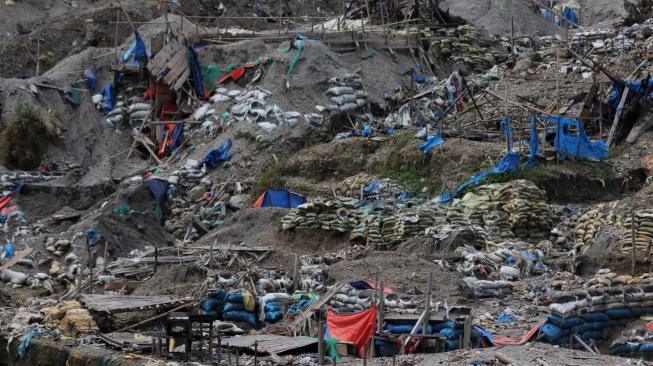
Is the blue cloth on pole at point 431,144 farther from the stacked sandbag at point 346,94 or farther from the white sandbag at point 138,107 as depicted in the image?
the white sandbag at point 138,107

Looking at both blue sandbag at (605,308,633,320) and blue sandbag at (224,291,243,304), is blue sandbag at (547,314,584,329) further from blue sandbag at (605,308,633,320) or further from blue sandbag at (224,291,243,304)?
blue sandbag at (224,291,243,304)

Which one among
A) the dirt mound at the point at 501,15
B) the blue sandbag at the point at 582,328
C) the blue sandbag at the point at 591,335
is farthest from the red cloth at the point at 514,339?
the dirt mound at the point at 501,15

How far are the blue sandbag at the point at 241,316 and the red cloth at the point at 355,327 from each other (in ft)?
7.08

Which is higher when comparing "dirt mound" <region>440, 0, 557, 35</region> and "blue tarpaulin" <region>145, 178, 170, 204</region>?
"dirt mound" <region>440, 0, 557, 35</region>

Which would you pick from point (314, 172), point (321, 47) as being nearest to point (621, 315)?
point (314, 172)

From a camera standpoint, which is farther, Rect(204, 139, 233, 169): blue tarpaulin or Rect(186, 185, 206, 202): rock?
Rect(204, 139, 233, 169): blue tarpaulin

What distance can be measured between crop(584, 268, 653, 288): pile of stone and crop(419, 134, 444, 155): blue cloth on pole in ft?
29.6

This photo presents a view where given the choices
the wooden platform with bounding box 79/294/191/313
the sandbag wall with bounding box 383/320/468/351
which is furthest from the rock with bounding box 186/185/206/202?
the sandbag wall with bounding box 383/320/468/351

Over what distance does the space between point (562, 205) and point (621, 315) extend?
350 inches

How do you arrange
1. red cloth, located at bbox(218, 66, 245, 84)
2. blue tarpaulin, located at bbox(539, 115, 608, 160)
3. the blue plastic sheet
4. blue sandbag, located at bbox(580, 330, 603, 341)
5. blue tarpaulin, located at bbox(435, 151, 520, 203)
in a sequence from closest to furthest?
blue sandbag, located at bbox(580, 330, 603, 341), the blue plastic sheet, blue tarpaulin, located at bbox(435, 151, 520, 203), blue tarpaulin, located at bbox(539, 115, 608, 160), red cloth, located at bbox(218, 66, 245, 84)

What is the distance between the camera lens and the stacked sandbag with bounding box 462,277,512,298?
837 inches

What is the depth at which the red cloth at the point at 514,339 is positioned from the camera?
1756 centimetres

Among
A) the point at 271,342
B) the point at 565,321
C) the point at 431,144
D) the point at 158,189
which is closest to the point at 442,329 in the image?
the point at 565,321

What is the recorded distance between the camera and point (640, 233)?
2217cm
